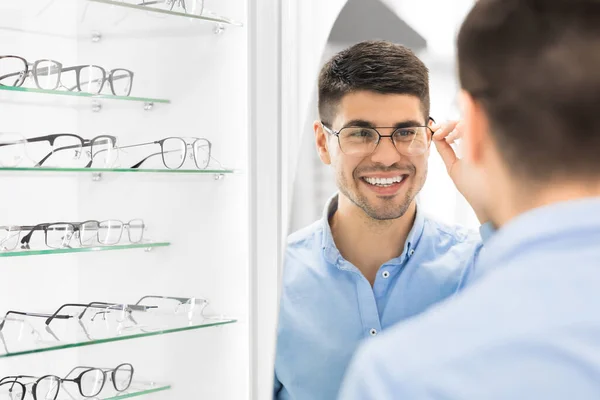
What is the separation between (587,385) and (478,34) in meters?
0.35

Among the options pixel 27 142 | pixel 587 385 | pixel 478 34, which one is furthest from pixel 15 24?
pixel 587 385

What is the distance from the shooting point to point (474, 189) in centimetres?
153

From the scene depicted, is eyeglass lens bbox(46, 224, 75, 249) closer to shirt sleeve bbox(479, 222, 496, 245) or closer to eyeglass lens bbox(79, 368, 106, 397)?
A: eyeglass lens bbox(79, 368, 106, 397)

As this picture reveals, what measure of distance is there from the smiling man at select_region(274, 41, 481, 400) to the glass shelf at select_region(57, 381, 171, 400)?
25.4 inches

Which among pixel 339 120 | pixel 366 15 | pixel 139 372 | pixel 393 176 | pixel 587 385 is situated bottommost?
pixel 139 372

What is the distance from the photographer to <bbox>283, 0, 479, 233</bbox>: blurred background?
1.57 metres

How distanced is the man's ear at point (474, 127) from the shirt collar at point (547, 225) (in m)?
0.16

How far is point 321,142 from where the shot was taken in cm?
169

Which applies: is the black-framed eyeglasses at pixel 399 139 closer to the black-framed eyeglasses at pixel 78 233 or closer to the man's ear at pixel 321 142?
the man's ear at pixel 321 142

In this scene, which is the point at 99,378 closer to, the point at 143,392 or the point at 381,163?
the point at 143,392

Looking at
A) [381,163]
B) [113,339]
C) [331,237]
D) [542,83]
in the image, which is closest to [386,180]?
[381,163]

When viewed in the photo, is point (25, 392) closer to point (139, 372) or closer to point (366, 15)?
point (139, 372)

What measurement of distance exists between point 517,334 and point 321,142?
1.12 meters

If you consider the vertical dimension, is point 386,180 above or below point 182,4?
below
